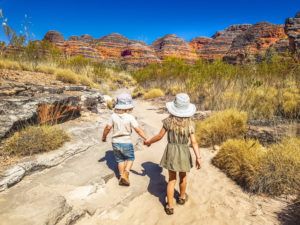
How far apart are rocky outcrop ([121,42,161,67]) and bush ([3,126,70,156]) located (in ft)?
254

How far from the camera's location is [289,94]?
8922 millimetres

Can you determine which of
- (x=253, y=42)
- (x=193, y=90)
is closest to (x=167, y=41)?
(x=253, y=42)

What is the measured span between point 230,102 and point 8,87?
7.03 meters

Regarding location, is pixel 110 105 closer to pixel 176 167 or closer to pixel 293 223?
pixel 176 167

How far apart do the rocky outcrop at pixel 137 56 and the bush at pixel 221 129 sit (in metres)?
76.0

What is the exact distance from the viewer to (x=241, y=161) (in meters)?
4.43

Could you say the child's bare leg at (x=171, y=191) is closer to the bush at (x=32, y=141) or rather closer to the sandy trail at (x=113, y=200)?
the sandy trail at (x=113, y=200)

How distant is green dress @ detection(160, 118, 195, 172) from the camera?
335cm

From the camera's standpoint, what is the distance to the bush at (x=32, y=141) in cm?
410

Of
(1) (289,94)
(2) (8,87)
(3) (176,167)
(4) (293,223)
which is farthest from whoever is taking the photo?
(1) (289,94)

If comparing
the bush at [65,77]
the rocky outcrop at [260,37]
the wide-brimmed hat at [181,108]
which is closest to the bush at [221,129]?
the wide-brimmed hat at [181,108]

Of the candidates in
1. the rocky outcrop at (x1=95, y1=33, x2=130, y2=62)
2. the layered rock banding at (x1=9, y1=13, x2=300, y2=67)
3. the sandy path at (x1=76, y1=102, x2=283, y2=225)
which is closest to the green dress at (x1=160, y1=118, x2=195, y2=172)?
the sandy path at (x1=76, y1=102, x2=283, y2=225)

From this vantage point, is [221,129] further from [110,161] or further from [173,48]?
[173,48]

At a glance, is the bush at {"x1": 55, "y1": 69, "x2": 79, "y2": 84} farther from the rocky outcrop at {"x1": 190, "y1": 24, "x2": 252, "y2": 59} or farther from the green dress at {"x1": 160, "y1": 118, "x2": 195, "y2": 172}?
the rocky outcrop at {"x1": 190, "y1": 24, "x2": 252, "y2": 59}
